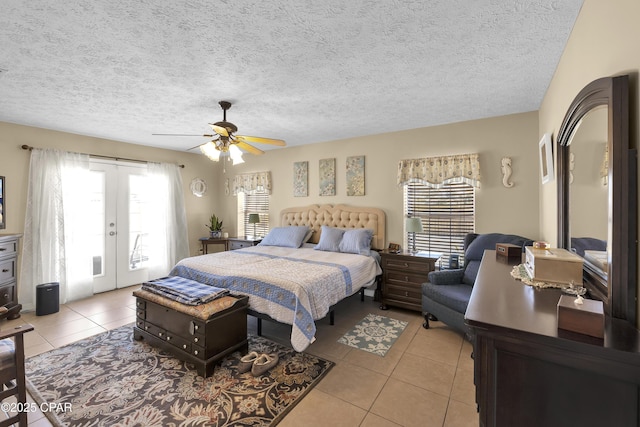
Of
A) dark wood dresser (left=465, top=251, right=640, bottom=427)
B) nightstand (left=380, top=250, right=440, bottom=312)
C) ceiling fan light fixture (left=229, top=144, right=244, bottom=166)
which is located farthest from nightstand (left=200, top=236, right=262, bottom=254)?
dark wood dresser (left=465, top=251, right=640, bottom=427)

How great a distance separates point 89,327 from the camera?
3.35m

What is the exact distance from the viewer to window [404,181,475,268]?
3887 millimetres

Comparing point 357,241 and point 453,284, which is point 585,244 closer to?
point 453,284

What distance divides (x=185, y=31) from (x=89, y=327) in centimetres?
355

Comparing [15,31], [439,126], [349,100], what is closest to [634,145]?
[349,100]

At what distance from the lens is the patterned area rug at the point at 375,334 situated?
2.87 m

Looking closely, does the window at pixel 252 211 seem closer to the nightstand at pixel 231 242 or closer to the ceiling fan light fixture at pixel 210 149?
the nightstand at pixel 231 242

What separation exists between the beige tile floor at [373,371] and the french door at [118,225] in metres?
0.98

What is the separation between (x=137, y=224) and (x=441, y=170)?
5.36 meters

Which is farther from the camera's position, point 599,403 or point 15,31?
point 15,31

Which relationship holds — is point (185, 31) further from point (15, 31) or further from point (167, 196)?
point (167, 196)

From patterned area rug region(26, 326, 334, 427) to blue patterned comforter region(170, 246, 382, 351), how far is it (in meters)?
0.34

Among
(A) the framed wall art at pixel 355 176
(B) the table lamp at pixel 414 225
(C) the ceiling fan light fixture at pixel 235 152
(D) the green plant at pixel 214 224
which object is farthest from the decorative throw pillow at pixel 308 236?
(D) the green plant at pixel 214 224

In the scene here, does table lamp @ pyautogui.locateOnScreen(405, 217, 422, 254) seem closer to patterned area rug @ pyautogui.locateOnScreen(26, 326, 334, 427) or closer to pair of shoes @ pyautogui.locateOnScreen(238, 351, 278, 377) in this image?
patterned area rug @ pyautogui.locateOnScreen(26, 326, 334, 427)
